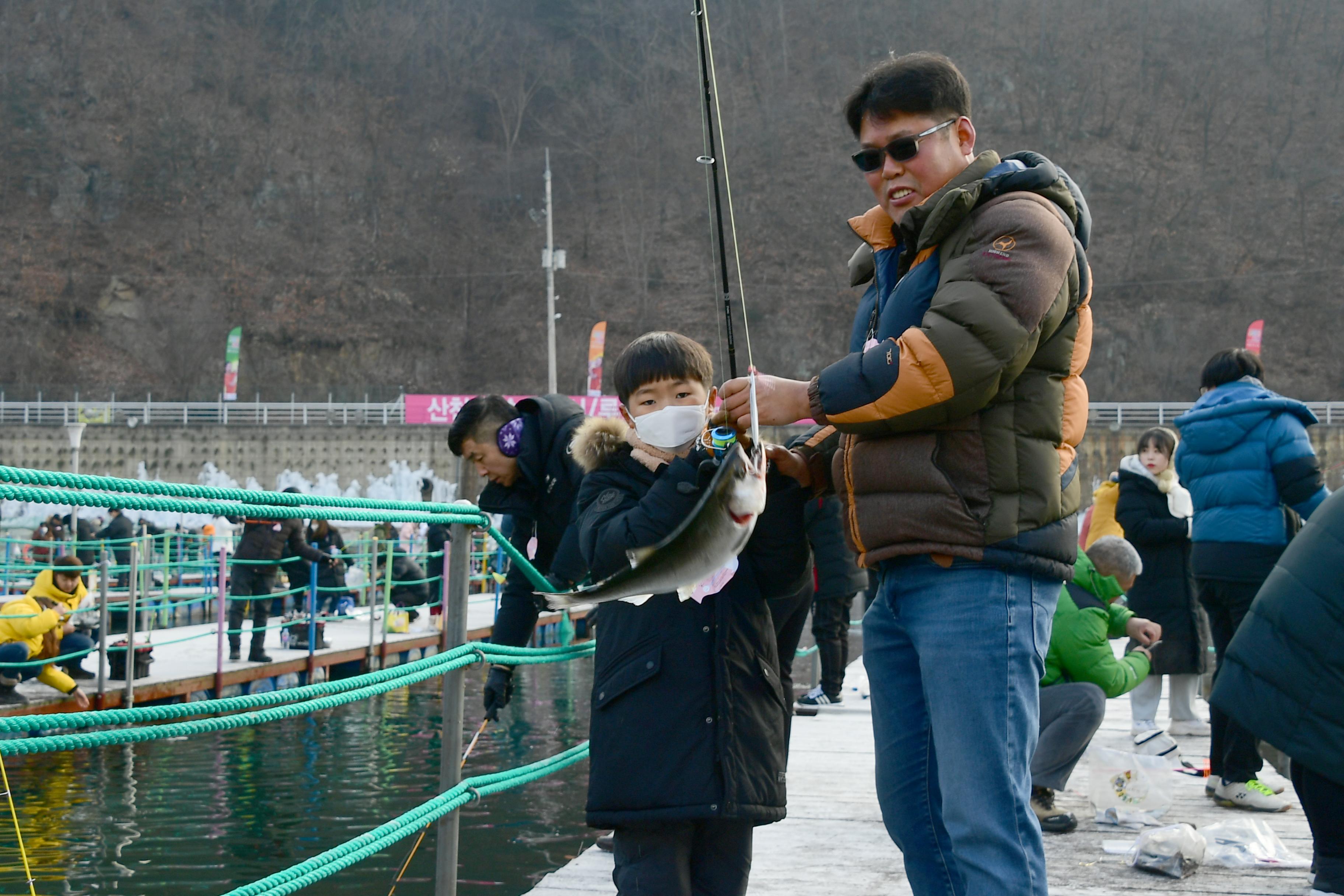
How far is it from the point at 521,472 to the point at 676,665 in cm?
141

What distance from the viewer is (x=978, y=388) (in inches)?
76.8

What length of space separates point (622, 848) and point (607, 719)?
26cm

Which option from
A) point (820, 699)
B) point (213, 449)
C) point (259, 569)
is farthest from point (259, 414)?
point (820, 699)

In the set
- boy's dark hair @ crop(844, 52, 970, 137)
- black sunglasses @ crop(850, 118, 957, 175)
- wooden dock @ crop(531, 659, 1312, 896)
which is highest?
boy's dark hair @ crop(844, 52, 970, 137)

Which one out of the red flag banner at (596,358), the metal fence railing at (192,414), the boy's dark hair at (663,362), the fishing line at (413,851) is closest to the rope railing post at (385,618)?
the fishing line at (413,851)

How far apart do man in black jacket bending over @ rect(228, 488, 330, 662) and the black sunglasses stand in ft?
29.8

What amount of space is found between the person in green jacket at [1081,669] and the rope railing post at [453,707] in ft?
6.02

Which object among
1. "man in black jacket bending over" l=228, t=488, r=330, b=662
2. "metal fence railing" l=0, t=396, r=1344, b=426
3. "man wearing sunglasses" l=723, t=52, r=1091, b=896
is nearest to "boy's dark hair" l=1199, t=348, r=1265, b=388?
"man wearing sunglasses" l=723, t=52, r=1091, b=896

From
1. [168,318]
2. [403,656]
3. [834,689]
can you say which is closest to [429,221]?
[168,318]

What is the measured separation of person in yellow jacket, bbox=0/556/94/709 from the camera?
26.6 feet

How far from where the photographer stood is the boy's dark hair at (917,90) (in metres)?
2.21

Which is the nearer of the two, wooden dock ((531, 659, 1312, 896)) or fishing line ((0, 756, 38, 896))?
wooden dock ((531, 659, 1312, 896))

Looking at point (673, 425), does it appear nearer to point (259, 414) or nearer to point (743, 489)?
point (743, 489)

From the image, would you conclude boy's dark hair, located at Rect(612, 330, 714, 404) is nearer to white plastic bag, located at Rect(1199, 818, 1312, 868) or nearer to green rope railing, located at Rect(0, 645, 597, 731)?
green rope railing, located at Rect(0, 645, 597, 731)
